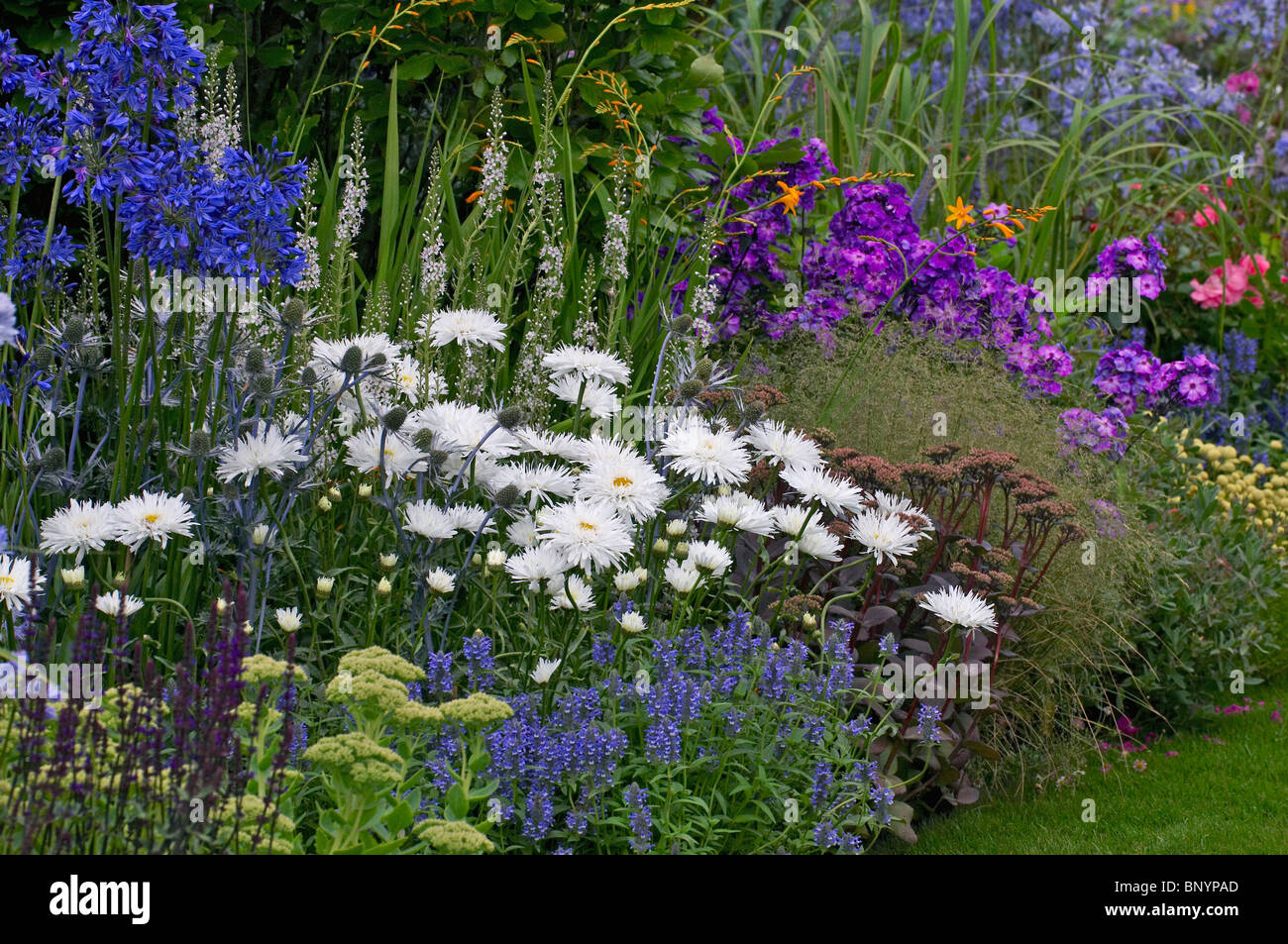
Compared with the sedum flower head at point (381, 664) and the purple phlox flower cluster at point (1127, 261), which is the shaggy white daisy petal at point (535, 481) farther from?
the purple phlox flower cluster at point (1127, 261)

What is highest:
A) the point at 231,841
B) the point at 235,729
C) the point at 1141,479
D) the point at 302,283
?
the point at 302,283

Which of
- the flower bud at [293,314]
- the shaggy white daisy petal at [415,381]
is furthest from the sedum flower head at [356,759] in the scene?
the shaggy white daisy petal at [415,381]


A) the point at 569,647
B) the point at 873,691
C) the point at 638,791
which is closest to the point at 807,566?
the point at 873,691

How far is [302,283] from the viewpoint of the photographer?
12.7ft

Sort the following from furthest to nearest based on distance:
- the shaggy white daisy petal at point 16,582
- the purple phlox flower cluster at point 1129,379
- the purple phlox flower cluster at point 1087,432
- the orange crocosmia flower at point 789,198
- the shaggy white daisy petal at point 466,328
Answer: the purple phlox flower cluster at point 1129,379, the orange crocosmia flower at point 789,198, the purple phlox flower cluster at point 1087,432, the shaggy white daisy petal at point 466,328, the shaggy white daisy petal at point 16,582

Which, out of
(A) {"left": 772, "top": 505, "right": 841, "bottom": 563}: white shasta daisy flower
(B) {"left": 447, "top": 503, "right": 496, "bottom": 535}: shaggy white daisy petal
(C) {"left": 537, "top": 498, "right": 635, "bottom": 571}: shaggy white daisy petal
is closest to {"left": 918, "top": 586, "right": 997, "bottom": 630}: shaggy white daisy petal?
(A) {"left": 772, "top": 505, "right": 841, "bottom": 563}: white shasta daisy flower

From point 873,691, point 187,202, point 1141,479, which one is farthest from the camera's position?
point 1141,479

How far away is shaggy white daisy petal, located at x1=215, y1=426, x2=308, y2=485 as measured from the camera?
2.74 meters

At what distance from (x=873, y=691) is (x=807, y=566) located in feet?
1.81

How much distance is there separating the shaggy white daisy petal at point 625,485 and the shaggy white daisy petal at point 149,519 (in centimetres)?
88

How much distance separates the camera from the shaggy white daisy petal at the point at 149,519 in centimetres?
263

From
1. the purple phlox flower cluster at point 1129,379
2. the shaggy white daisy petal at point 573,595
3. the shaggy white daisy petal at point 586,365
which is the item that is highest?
the purple phlox flower cluster at point 1129,379

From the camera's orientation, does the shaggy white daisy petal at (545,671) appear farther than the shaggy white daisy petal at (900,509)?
No
